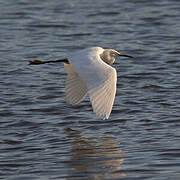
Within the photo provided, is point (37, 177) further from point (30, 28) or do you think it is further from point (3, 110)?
point (30, 28)

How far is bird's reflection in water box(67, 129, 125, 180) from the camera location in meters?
5.12

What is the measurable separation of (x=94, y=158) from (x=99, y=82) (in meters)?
0.70

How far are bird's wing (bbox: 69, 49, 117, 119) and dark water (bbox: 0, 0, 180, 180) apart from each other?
0.49 metres

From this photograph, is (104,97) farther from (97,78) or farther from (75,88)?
(75,88)

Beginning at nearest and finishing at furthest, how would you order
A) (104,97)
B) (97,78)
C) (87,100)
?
(104,97)
(97,78)
(87,100)

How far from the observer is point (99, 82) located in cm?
556

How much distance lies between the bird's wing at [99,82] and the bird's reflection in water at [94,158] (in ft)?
1.40

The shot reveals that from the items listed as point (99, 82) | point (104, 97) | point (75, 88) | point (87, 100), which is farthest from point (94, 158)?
point (87, 100)

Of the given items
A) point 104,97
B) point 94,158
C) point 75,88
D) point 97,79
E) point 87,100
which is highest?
point 97,79

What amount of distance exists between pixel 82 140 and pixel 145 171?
1321 millimetres

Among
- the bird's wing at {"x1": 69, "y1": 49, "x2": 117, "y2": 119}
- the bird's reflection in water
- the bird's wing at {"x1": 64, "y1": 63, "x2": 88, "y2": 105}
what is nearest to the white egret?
the bird's wing at {"x1": 69, "y1": 49, "x2": 117, "y2": 119}

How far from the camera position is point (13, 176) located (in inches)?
203

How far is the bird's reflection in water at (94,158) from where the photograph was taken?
5.12 m

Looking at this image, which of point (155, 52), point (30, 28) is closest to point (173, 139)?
point (155, 52)
